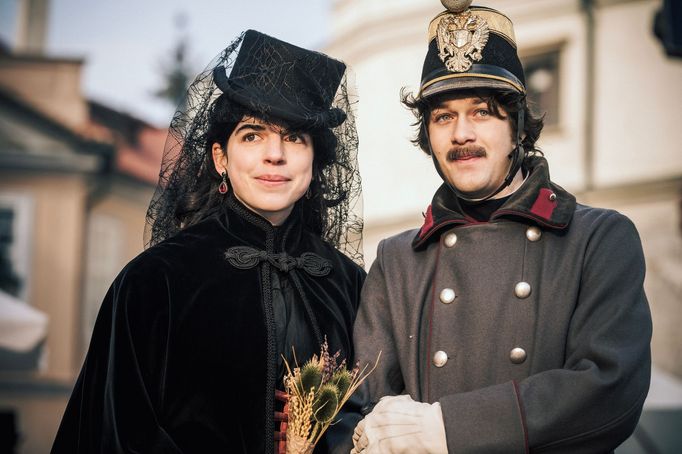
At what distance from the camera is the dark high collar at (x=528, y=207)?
10.1 ft

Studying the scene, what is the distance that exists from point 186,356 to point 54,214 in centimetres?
1285

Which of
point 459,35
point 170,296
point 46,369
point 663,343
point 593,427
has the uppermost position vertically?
point 459,35

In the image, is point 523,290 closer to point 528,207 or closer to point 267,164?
point 528,207

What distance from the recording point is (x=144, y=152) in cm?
1844

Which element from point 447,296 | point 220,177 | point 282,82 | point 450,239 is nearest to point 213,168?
point 220,177

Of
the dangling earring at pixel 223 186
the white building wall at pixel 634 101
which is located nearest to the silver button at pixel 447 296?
the dangling earring at pixel 223 186

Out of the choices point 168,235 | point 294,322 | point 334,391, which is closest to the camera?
point 334,391

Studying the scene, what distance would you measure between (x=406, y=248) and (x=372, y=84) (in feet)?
36.2

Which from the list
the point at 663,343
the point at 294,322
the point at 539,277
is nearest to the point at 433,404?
the point at 539,277

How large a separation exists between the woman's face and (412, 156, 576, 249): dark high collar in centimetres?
61

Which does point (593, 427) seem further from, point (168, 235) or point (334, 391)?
point (168, 235)

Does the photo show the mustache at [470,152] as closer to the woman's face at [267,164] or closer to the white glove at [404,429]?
the woman's face at [267,164]

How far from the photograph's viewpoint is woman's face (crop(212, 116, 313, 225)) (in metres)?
3.62

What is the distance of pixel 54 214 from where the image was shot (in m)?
15.4
